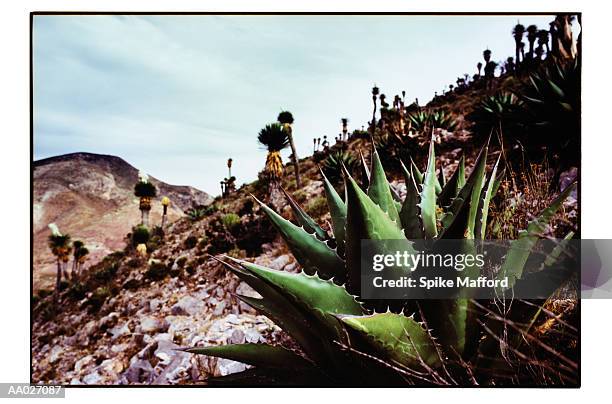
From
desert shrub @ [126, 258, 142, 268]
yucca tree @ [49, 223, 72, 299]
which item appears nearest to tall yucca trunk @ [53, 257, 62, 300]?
yucca tree @ [49, 223, 72, 299]

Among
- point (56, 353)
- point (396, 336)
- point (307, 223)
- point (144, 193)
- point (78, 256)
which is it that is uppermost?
point (144, 193)

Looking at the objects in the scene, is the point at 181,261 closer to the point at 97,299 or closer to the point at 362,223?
the point at 97,299

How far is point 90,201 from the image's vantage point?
2162 mm

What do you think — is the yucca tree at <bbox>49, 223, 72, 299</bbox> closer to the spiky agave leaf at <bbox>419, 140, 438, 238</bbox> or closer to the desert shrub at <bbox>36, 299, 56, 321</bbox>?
the desert shrub at <bbox>36, 299, 56, 321</bbox>

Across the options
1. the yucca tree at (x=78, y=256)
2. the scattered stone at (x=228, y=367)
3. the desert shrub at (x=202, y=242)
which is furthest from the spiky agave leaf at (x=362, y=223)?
the yucca tree at (x=78, y=256)

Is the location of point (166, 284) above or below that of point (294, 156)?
below

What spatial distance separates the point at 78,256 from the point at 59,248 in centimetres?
8

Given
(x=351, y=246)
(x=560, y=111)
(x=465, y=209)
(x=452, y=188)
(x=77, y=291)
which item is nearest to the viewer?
(x=465, y=209)

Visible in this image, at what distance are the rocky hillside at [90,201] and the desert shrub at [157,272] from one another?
0.58 feet

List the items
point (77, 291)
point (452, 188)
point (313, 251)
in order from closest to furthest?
point (313, 251)
point (452, 188)
point (77, 291)

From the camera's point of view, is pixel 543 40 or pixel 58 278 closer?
pixel 543 40

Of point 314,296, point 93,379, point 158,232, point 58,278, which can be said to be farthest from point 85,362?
point 314,296
